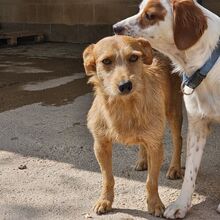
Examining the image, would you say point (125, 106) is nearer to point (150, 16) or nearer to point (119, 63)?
point (119, 63)

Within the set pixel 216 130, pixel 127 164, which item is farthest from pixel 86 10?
pixel 127 164

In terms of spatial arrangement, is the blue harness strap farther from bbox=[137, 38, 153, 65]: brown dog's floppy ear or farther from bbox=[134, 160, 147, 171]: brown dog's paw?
bbox=[134, 160, 147, 171]: brown dog's paw

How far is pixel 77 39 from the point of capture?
12797 mm

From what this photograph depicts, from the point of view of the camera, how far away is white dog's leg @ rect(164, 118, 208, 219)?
140 inches

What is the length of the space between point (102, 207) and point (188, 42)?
1.27m

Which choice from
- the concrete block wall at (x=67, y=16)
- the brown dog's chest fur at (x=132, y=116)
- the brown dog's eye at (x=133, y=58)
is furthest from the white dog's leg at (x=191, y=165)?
the concrete block wall at (x=67, y=16)

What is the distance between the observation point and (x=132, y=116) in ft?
11.5

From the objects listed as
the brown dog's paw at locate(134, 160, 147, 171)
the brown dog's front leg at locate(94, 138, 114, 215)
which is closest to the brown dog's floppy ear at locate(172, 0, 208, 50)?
the brown dog's front leg at locate(94, 138, 114, 215)

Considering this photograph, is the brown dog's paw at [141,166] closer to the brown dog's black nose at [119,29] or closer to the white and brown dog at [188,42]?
the white and brown dog at [188,42]

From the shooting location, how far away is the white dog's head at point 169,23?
333 centimetres

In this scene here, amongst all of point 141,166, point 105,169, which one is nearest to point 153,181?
point 105,169

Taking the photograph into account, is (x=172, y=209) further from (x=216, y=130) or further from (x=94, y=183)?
(x=216, y=130)

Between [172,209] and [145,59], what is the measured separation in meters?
1.05

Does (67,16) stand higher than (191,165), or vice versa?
(191,165)
